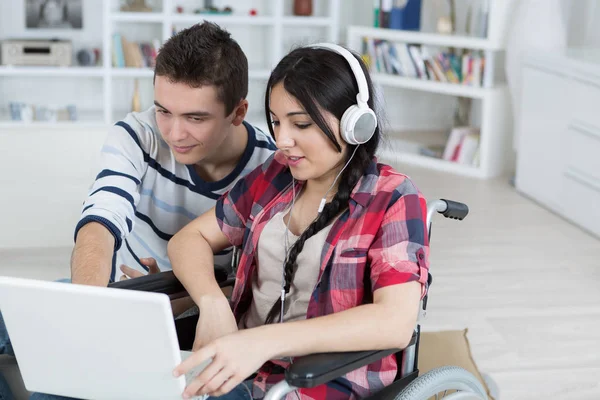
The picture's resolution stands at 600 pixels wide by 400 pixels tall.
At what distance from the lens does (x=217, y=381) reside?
1.26m

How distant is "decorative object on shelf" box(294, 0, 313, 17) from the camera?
5652 millimetres

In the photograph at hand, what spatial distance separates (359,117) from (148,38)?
450 cm

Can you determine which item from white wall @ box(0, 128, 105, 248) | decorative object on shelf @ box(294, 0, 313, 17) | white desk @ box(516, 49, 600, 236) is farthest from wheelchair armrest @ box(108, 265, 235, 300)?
decorative object on shelf @ box(294, 0, 313, 17)

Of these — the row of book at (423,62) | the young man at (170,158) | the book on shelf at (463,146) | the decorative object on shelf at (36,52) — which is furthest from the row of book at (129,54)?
the young man at (170,158)

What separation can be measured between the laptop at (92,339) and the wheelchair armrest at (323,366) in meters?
0.17

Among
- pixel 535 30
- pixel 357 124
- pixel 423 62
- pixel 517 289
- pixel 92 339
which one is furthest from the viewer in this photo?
pixel 423 62

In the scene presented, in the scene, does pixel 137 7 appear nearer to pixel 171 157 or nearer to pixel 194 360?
pixel 171 157

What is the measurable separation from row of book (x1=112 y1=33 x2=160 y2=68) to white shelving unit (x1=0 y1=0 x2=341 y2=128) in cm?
5

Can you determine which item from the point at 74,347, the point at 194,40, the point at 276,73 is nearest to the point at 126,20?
the point at 194,40

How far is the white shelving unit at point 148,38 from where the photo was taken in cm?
527

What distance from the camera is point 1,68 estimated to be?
5211mm

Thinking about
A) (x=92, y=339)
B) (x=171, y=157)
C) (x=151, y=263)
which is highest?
(x=171, y=157)

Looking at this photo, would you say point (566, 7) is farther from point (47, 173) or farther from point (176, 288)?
point (176, 288)

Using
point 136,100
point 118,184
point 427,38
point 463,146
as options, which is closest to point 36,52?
point 136,100
